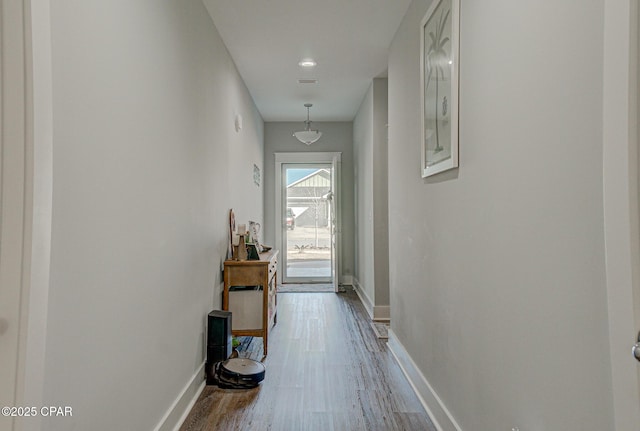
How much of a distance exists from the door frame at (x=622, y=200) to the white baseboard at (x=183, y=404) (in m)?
1.85

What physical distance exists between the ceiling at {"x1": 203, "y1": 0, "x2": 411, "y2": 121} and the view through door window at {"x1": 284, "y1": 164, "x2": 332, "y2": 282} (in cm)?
171

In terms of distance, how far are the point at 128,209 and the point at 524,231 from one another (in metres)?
1.43

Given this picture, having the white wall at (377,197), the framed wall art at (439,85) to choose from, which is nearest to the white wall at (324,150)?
the white wall at (377,197)

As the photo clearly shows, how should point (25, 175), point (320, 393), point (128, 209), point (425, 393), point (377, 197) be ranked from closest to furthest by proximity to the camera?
point (25, 175) → point (128, 209) → point (425, 393) → point (320, 393) → point (377, 197)

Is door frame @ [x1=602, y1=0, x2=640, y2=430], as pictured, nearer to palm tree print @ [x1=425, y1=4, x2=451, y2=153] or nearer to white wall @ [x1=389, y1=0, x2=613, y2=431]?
white wall @ [x1=389, y1=0, x2=613, y2=431]

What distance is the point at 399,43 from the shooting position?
125 inches

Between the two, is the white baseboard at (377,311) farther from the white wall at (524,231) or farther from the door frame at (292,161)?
the white wall at (524,231)

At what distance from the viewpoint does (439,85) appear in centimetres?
211

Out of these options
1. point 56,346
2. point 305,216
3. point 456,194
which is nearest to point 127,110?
point 56,346

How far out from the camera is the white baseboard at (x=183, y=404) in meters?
1.99

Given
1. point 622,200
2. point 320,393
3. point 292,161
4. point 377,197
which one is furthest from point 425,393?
point 292,161

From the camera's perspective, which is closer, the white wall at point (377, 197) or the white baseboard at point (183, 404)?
the white baseboard at point (183, 404)

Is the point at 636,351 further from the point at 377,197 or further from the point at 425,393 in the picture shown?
the point at 377,197

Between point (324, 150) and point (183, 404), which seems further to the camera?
point (324, 150)
